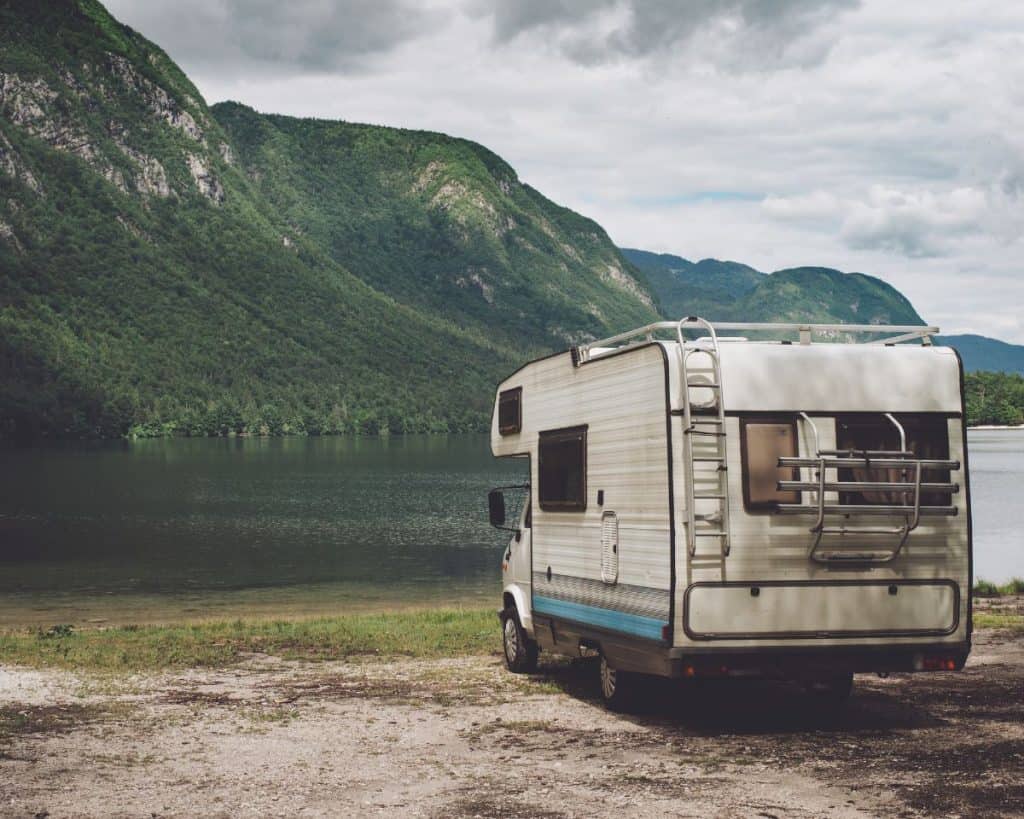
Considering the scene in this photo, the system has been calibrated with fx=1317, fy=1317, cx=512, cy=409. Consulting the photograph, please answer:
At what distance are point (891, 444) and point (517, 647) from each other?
5.39 meters

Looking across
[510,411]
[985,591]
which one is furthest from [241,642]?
[985,591]

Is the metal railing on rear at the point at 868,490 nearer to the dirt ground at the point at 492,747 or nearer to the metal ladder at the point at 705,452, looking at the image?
the metal ladder at the point at 705,452

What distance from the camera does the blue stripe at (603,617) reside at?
11359mm

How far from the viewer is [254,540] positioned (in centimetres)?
5203

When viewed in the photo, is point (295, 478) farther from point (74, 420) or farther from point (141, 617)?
point (74, 420)

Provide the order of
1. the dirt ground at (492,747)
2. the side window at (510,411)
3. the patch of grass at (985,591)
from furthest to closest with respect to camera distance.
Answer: the patch of grass at (985,591) → the side window at (510,411) → the dirt ground at (492,747)

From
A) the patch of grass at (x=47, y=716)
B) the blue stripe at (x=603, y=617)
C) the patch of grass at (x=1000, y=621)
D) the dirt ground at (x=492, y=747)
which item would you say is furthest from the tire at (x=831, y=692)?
the patch of grass at (x=1000, y=621)

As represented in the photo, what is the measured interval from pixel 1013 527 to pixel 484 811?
51444 millimetres

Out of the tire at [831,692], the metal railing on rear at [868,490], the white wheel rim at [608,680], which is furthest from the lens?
the white wheel rim at [608,680]

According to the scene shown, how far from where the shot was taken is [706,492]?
11070mm

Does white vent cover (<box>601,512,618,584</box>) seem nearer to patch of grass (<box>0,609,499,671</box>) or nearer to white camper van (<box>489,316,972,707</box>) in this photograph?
white camper van (<box>489,316,972,707</box>)

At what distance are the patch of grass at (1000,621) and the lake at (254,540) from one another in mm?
13390

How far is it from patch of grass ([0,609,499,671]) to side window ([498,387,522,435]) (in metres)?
3.54

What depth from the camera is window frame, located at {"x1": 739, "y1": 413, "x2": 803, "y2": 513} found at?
36.6 ft
